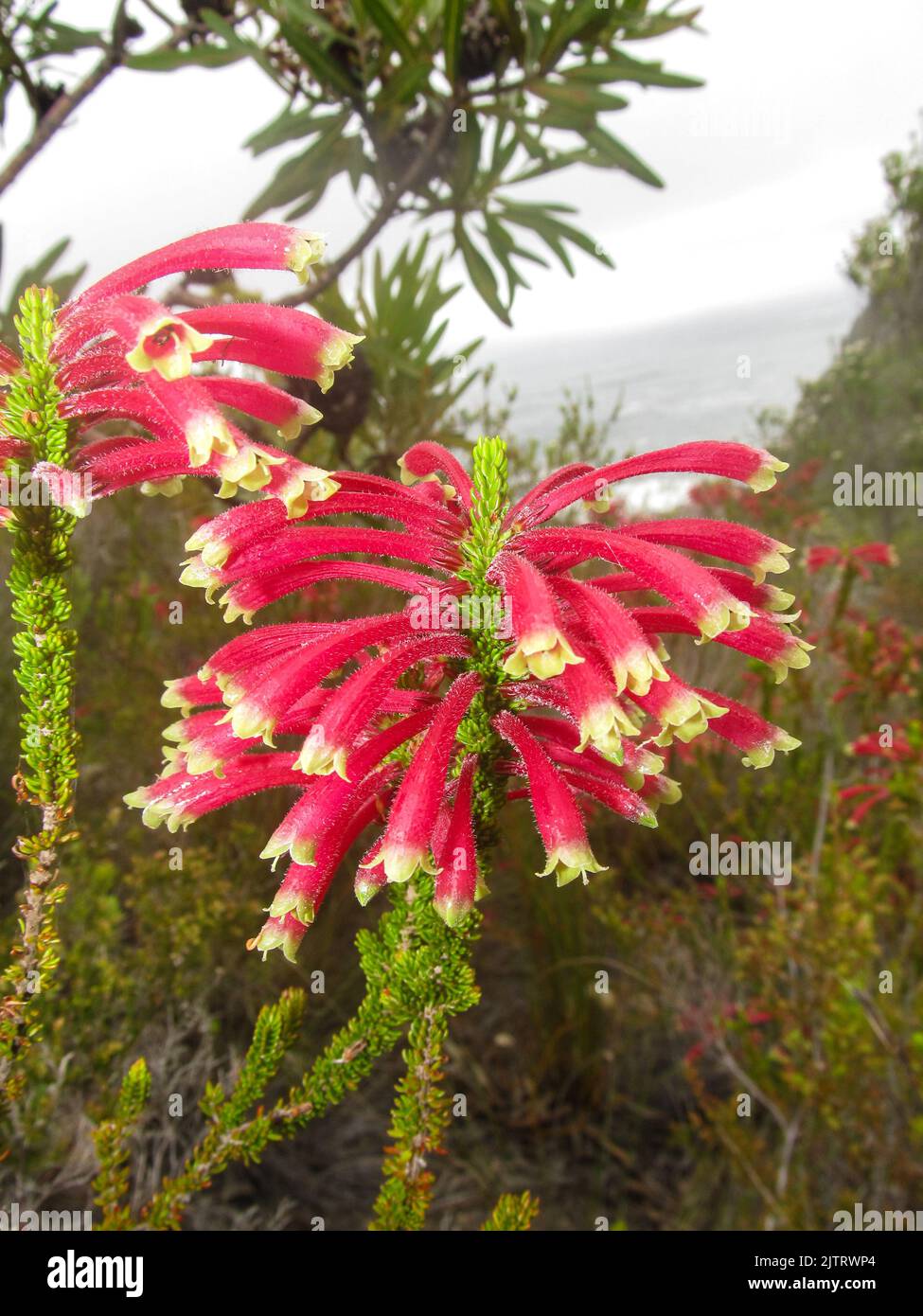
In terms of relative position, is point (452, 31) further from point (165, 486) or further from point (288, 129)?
point (165, 486)

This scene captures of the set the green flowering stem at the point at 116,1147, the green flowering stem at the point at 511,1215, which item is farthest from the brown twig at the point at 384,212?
the green flowering stem at the point at 511,1215

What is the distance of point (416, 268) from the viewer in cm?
244

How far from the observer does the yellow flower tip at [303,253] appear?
0.72 meters

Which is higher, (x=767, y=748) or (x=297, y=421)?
(x=297, y=421)

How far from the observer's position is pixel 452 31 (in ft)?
5.23

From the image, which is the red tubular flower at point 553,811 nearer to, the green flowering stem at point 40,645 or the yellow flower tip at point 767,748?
the yellow flower tip at point 767,748

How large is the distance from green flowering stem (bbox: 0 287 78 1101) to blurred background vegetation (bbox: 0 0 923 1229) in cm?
113

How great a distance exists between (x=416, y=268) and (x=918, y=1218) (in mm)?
3207

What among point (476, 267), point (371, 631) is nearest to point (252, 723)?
point (371, 631)

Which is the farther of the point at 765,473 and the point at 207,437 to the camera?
the point at 765,473

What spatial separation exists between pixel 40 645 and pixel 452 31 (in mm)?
1603

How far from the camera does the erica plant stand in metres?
0.71

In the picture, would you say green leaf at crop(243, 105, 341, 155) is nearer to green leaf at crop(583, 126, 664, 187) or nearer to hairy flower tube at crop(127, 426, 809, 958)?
green leaf at crop(583, 126, 664, 187)

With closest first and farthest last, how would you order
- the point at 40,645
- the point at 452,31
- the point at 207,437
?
the point at 207,437 < the point at 40,645 < the point at 452,31
